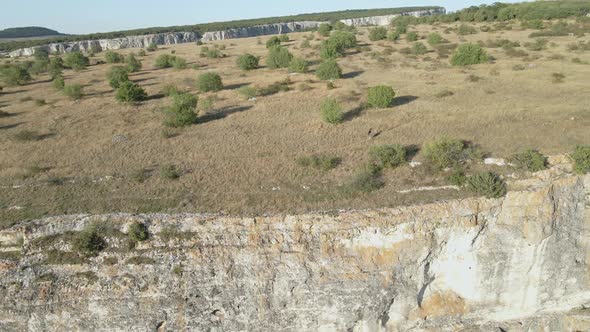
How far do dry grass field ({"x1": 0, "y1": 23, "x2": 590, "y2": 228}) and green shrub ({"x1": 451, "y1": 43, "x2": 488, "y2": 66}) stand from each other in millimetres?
1023

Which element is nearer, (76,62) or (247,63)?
(247,63)

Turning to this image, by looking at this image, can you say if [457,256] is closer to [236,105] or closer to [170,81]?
[236,105]

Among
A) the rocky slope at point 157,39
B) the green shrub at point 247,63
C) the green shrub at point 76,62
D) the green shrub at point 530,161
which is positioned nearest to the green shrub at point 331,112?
the green shrub at point 530,161

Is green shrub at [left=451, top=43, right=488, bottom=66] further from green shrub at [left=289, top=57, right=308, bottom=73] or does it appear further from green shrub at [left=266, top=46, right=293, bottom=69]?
green shrub at [left=266, top=46, right=293, bottom=69]

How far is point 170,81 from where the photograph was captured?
40.1m

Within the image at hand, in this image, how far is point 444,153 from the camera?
19.2 metres

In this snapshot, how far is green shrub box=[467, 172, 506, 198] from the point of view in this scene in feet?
53.9

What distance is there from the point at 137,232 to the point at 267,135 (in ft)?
37.1

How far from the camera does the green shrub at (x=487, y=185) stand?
1644 centimetres

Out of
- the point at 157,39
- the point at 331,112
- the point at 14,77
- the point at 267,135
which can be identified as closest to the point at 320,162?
the point at 267,135

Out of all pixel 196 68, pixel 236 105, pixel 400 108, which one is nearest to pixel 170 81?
pixel 196 68

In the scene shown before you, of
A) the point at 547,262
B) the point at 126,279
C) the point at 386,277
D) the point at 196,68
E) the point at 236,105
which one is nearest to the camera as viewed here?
the point at 126,279

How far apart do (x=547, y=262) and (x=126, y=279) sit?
53.7ft

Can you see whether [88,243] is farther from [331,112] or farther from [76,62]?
[76,62]
